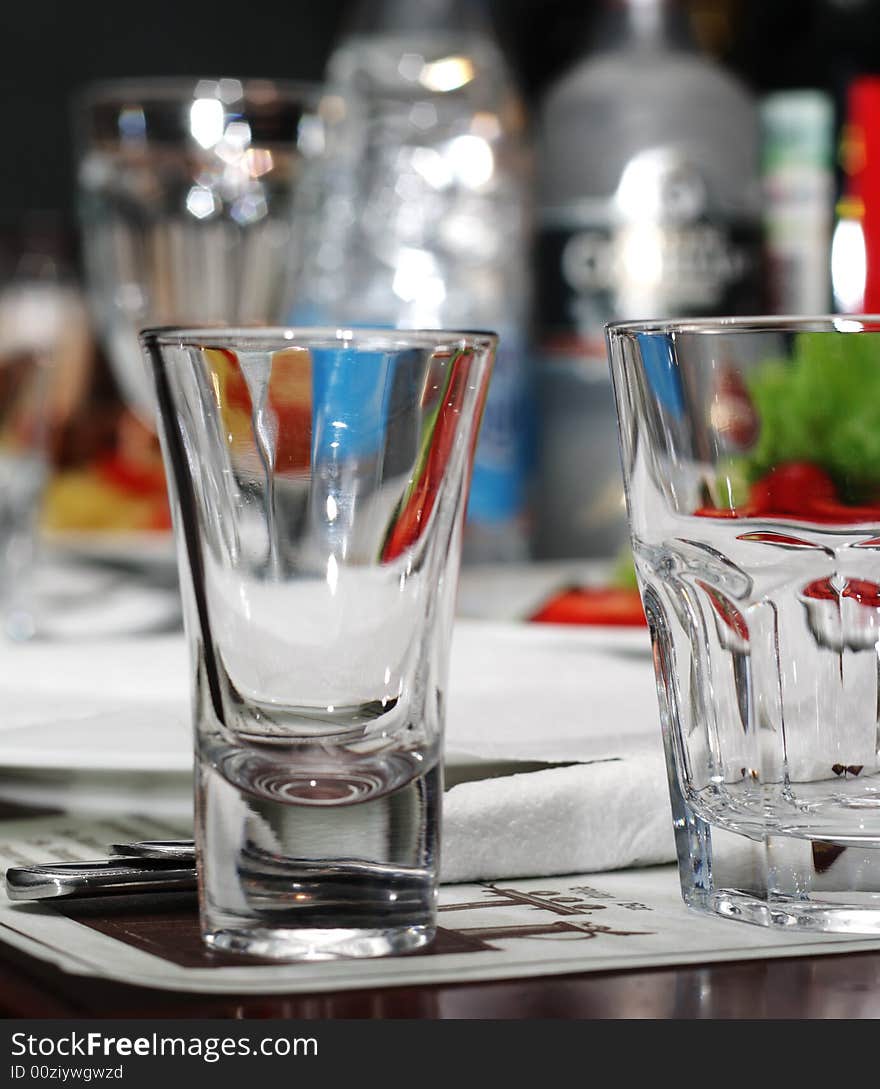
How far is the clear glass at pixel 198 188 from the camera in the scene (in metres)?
0.78

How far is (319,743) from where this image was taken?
320 mm

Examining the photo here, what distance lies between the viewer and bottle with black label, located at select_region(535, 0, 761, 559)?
929 millimetres

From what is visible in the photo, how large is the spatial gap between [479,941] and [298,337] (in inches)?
4.6

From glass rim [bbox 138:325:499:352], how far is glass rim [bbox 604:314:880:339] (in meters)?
0.04

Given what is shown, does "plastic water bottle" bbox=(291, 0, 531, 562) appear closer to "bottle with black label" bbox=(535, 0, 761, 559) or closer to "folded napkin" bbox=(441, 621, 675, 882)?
"bottle with black label" bbox=(535, 0, 761, 559)

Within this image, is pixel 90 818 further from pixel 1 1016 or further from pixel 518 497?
pixel 518 497

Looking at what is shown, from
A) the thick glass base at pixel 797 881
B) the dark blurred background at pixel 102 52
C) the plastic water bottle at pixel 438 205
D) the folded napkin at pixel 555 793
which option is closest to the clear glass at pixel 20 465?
the plastic water bottle at pixel 438 205

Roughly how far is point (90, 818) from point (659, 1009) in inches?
7.3

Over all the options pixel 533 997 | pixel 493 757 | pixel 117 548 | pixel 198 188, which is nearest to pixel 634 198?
pixel 198 188

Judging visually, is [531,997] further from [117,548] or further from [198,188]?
[117,548]

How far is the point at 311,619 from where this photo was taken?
32 cm

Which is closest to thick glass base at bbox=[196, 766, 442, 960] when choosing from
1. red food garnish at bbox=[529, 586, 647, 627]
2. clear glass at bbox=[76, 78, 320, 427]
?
red food garnish at bbox=[529, 586, 647, 627]

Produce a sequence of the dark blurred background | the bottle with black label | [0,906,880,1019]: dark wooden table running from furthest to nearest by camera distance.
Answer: the dark blurred background
the bottle with black label
[0,906,880,1019]: dark wooden table

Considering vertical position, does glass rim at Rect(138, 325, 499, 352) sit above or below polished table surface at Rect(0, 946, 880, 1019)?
above
